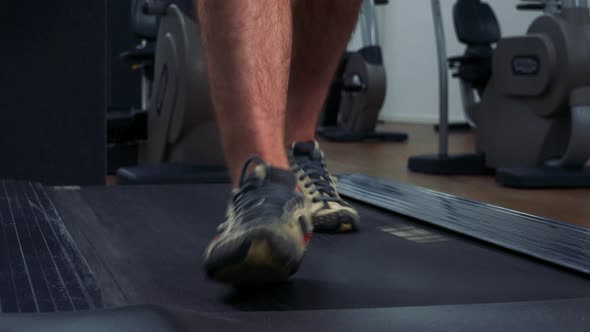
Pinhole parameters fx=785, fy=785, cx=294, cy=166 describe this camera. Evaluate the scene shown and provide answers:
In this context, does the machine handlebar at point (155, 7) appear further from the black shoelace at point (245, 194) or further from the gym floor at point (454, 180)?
the black shoelace at point (245, 194)

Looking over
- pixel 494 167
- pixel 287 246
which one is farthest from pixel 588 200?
pixel 287 246

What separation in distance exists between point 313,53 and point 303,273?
60cm

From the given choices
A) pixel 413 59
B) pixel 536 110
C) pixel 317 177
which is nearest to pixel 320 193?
pixel 317 177

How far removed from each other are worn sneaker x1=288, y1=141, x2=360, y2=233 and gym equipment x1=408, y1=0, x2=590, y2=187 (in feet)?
5.59

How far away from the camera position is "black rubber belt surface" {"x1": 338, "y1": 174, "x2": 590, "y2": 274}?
1.18m

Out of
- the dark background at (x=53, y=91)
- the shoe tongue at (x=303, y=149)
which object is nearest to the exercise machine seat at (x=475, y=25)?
the dark background at (x=53, y=91)

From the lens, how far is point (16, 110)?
2.01 meters

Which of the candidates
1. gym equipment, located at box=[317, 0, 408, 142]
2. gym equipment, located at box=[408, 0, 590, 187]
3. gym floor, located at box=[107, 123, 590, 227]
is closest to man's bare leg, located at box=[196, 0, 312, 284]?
gym floor, located at box=[107, 123, 590, 227]

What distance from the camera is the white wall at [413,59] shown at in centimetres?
721

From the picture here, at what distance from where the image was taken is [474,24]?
5.42 metres

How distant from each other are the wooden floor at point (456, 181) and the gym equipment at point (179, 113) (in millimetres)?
832

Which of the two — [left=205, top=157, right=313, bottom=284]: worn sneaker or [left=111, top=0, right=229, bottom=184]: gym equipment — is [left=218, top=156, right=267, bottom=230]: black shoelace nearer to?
[left=205, top=157, right=313, bottom=284]: worn sneaker

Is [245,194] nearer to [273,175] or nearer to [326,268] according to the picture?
[273,175]

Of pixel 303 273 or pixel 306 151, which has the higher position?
pixel 306 151
